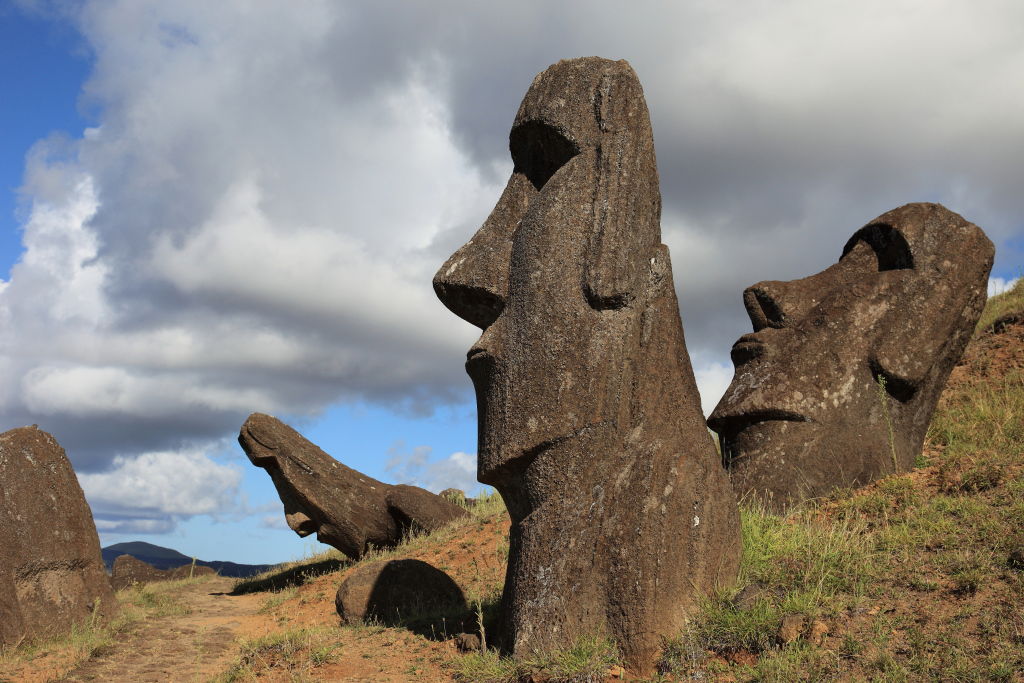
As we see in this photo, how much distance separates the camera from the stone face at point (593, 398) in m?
5.67

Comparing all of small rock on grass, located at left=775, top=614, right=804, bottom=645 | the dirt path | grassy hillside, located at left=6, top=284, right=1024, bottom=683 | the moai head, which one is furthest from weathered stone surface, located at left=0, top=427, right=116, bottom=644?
→ small rock on grass, located at left=775, top=614, right=804, bottom=645

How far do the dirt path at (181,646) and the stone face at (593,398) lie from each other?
3671mm

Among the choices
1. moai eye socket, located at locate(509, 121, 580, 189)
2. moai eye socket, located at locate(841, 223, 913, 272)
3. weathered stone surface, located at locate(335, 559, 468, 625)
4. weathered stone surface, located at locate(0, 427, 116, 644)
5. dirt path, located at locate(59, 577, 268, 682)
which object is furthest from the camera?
moai eye socket, located at locate(841, 223, 913, 272)

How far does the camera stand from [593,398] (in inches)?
237

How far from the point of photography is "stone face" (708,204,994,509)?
342 inches

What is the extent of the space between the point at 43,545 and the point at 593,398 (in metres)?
6.95

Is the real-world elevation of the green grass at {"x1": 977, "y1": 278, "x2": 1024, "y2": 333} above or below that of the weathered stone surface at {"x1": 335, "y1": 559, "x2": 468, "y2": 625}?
above

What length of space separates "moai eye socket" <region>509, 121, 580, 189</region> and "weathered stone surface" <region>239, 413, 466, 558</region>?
26.7 ft

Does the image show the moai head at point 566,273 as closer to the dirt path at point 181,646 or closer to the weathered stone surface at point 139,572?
the dirt path at point 181,646

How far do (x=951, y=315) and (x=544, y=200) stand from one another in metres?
5.10

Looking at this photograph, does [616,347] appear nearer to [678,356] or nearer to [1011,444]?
[678,356]

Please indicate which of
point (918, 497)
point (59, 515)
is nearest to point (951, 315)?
point (918, 497)

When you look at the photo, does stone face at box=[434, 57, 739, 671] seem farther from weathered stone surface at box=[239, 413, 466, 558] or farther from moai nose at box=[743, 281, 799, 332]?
weathered stone surface at box=[239, 413, 466, 558]

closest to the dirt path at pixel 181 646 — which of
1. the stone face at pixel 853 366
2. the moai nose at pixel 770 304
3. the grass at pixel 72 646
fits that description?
the grass at pixel 72 646
